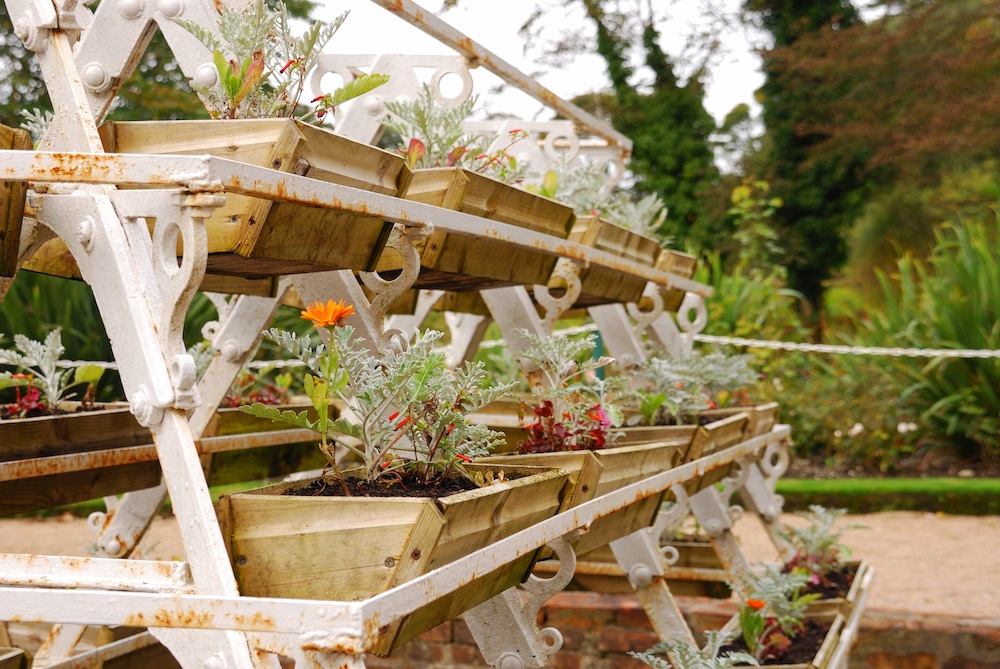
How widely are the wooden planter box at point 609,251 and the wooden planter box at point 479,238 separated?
26 centimetres

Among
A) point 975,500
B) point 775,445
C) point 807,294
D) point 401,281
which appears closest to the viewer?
point 401,281

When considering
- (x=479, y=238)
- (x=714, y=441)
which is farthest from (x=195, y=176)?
(x=714, y=441)

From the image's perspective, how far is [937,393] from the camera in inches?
258

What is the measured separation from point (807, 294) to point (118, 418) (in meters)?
11.2

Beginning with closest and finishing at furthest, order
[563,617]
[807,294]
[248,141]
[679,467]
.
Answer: [248,141] → [679,467] → [563,617] → [807,294]

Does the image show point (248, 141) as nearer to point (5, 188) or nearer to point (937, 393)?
point (5, 188)

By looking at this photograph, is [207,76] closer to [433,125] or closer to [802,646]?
[433,125]

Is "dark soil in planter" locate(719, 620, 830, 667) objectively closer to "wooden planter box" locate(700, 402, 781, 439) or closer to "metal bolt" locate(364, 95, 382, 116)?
"wooden planter box" locate(700, 402, 781, 439)

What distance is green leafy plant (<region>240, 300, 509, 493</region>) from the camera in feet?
4.10

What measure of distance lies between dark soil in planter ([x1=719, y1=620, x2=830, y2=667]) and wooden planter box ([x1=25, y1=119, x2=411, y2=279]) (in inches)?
68.3

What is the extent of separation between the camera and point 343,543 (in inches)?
44.8

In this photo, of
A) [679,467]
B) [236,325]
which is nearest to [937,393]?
[679,467]

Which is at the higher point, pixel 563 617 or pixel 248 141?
pixel 248 141

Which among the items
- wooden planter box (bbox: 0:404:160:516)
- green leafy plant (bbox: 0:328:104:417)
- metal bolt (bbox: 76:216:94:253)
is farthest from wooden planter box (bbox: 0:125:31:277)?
green leafy plant (bbox: 0:328:104:417)
